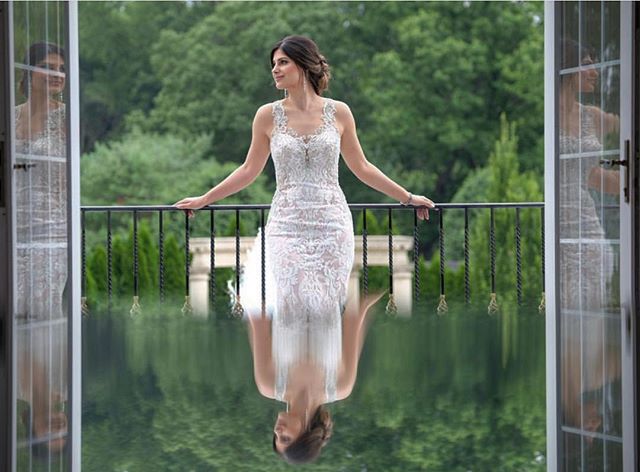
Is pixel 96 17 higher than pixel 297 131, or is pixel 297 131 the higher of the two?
pixel 96 17

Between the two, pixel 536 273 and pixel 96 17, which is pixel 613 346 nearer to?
pixel 536 273

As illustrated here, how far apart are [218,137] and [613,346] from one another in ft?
40.8

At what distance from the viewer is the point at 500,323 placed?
1090 centimetres

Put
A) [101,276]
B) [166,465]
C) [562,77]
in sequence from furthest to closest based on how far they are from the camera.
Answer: [101,276] → [166,465] → [562,77]

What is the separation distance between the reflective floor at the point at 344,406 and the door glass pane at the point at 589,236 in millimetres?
1253

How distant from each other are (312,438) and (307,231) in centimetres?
77

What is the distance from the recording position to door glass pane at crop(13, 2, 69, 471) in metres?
2.99

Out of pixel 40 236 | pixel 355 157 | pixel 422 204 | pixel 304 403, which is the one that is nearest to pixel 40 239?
pixel 40 236

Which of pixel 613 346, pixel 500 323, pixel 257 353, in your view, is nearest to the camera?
pixel 613 346

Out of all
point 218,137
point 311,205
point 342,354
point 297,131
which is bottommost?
point 342,354

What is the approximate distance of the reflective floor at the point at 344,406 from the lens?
529cm

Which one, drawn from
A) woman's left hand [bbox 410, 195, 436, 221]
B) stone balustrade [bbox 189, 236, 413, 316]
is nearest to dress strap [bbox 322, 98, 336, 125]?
woman's left hand [bbox 410, 195, 436, 221]

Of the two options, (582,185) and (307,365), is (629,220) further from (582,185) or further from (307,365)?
(307,365)

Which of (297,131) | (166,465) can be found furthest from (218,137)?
(297,131)
